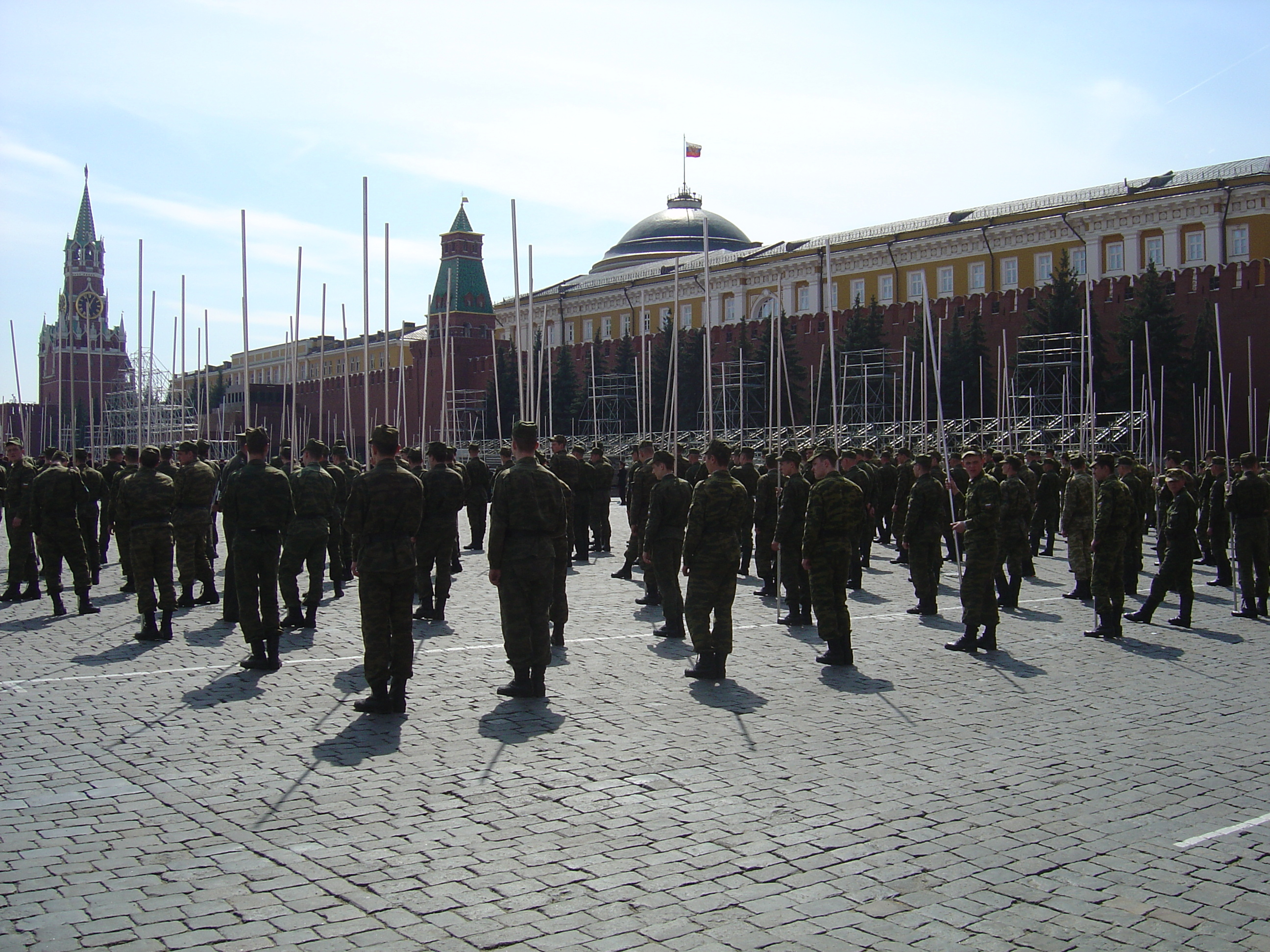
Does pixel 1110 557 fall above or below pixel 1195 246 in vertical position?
below

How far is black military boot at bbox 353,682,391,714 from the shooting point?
660 cm

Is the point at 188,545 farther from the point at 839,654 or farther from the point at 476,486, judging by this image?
the point at 839,654

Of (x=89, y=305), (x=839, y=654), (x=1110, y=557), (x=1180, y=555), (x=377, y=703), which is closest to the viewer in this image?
(x=377, y=703)

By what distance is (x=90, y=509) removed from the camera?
479 inches

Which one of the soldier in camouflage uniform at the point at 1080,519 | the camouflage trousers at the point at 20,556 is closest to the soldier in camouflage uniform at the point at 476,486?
the camouflage trousers at the point at 20,556

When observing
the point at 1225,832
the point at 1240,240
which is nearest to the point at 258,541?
the point at 1225,832

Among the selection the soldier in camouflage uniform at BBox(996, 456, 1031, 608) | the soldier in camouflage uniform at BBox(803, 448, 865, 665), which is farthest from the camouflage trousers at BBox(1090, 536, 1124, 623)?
the soldier in camouflage uniform at BBox(803, 448, 865, 665)

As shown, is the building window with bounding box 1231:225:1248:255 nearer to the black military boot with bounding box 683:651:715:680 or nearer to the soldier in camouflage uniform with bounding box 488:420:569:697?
the black military boot with bounding box 683:651:715:680

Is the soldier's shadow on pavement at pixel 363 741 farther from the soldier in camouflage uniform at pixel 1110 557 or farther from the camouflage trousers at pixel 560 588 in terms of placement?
the soldier in camouflage uniform at pixel 1110 557

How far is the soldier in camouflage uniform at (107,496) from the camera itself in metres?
13.9

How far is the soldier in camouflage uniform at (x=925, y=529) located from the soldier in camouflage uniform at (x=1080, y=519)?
1.65 m

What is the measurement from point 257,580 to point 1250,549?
357 inches

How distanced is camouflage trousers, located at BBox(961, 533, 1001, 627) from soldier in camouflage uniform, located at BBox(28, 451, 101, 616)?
25.7 feet

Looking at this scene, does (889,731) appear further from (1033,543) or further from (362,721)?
(1033,543)
